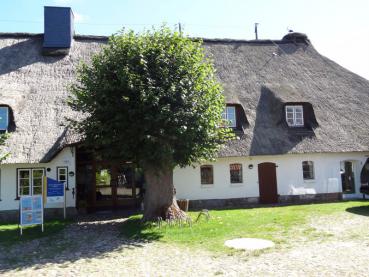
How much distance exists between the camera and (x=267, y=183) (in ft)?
66.9

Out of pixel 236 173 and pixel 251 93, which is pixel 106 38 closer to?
pixel 251 93

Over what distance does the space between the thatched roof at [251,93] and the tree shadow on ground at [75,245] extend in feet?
15.4

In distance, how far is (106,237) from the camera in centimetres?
1245

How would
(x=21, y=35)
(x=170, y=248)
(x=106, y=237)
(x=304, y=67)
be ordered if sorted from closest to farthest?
(x=170, y=248), (x=106, y=237), (x=21, y=35), (x=304, y=67)

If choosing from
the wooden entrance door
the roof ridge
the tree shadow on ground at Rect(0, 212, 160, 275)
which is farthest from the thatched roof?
the tree shadow on ground at Rect(0, 212, 160, 275)

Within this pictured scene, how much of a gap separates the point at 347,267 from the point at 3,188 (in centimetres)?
1459

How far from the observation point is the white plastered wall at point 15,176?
17172mm

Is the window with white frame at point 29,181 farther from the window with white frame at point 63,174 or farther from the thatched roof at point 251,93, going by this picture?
the thatched roof at point 251,93

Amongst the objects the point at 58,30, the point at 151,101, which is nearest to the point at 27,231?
the point at 151,101

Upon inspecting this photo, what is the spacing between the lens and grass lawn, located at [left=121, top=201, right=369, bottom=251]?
11.6m

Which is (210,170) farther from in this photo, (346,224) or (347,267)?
(347,267)

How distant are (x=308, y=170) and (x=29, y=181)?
1427 centimetres

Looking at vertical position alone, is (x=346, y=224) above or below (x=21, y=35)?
below

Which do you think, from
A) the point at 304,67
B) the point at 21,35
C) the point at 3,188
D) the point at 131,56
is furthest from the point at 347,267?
the point at 21,35
